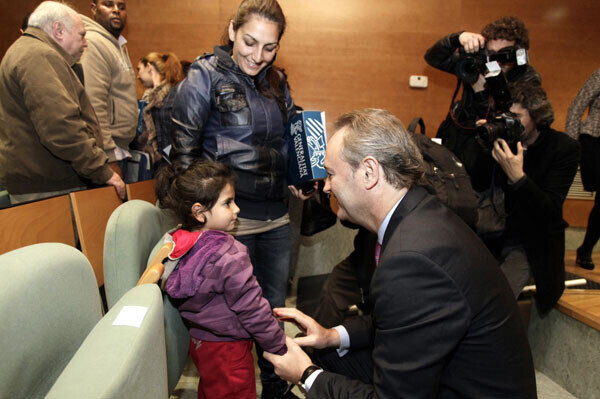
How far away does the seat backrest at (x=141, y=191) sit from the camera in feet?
5.34

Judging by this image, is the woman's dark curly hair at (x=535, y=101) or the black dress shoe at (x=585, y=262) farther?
the black dress shoe at (x=585, y=262)

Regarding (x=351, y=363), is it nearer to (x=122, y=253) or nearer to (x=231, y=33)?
(x=122, y=253)

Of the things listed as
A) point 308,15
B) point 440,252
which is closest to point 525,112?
point 440,252

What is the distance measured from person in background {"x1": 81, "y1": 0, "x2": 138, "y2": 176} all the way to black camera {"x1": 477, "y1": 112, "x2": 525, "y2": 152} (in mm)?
1811

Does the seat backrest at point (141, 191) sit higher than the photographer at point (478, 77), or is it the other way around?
the photographer at point (478, 77)

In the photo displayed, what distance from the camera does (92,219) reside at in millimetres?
1327

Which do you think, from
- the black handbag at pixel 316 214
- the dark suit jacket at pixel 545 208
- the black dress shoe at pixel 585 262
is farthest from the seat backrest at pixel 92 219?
the black dress shoe at pixel 585 262

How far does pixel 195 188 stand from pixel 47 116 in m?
0.71

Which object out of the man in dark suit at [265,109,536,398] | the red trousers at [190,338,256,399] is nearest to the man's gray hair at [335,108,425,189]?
the man in dark suit at [265,109,536,398]

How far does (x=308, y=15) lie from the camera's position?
2965 mm

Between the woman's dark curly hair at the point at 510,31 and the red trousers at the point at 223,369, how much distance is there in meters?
1.98

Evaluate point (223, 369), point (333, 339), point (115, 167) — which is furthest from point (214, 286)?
point (115, 167)

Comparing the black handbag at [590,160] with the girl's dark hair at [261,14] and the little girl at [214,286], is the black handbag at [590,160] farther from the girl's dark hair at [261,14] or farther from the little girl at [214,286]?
the little girl at [214,286]

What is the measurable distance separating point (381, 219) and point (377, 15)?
2.62 m
